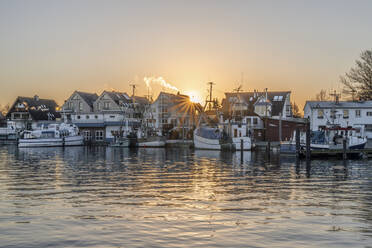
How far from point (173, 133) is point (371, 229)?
254ft

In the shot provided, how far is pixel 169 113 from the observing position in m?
96.9

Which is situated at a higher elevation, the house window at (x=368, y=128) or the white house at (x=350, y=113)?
the white house at (x=350, y=113)

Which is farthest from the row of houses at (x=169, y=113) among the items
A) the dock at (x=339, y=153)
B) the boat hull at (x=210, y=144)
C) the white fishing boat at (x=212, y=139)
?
the dock at (x=339, y=153)

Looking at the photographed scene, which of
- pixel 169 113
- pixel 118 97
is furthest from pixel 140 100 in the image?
pixel 169 113

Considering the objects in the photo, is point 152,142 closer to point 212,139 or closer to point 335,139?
point 212,139

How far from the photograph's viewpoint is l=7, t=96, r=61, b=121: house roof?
373ft

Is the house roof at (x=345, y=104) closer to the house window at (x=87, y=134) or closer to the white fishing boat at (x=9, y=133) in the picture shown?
the house window at (x=87, y=134)

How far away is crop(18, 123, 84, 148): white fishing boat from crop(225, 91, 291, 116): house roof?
112ft

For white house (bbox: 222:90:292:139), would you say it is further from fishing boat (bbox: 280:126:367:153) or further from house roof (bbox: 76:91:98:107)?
house roof (bbox: 76:91:98:107)

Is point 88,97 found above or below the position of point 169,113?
above

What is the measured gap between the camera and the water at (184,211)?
1380 cm

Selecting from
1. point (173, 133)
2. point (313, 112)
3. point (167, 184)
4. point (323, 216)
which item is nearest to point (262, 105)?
point (313, 112)

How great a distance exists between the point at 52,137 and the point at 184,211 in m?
71.5

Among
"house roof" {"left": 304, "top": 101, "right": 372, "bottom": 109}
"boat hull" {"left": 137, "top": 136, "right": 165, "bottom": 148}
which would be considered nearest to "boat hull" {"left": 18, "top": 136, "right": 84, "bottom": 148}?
"boat hull" {"left": 137, "top": 136, "right": 165, "bottom": 148}
